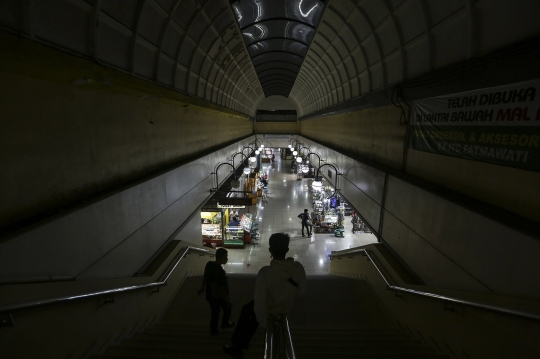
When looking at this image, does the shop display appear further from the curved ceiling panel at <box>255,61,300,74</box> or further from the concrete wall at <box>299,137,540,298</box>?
the curved ceiling panel at <box>255,61,300,74</box>

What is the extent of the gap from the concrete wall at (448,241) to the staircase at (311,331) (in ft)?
3.61

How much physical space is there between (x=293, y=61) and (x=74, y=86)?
11.9 m

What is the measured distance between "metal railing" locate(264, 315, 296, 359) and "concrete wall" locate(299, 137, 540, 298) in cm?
218

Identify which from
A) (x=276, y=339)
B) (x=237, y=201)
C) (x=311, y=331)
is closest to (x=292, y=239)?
(x=237, y=201)

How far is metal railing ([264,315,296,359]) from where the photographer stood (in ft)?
8.28

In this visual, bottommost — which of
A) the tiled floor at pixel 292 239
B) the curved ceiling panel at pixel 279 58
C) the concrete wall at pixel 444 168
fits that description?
the tiled floor at pixel 292 239

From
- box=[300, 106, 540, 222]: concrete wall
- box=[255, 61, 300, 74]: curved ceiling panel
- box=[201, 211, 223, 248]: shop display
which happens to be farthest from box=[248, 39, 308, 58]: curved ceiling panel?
box=[201, 211, 223, 248]: shop display

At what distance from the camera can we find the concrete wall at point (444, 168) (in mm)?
2633

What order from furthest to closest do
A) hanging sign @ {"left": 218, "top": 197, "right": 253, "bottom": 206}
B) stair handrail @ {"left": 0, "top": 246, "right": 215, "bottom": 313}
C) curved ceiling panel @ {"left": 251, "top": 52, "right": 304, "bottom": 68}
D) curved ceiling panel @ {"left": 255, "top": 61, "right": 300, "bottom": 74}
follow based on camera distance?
1. curved ceiling panel @ {"left": 255, "top": 61, "right": 300, "bottom": 74}
2. curved ceiling panel @ {"left": 251, "top": 52, "right": 304, "bottom": 68}
3. hanging sign @ {"left": 218, "top": 197, "right": 253, "bottom": 206}
4. stair handrail @ {"left": 0, "top": 246, "right": 215, "bottom": 313}

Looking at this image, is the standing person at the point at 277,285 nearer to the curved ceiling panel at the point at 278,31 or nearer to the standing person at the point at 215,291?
the standing person at the point at 215,291

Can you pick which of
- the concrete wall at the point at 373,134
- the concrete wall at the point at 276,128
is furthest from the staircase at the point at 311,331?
the concrete wall at the point at 276,128

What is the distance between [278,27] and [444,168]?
7967 millimetres

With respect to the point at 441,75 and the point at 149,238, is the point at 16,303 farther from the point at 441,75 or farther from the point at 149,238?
the point at 441,75

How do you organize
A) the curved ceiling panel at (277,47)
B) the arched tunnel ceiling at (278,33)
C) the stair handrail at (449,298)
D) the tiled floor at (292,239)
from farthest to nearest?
the tiled floor at (292,239) → the curved ceiling panel at (277,47) → the arched tunnel ceiling at (278,33) → the stair handrail at (449,298)
